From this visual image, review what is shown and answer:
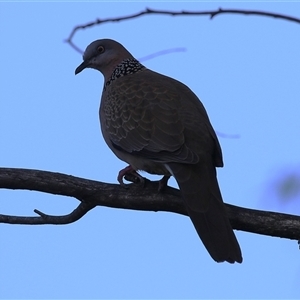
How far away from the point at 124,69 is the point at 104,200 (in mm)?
1936

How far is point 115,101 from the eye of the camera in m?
5.08

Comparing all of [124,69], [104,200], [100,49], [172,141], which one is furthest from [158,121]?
[100,49]

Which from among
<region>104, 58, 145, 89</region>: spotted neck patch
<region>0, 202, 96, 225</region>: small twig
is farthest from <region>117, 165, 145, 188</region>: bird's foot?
<region>104, 58, 145, 89</region>: spotted neck patch

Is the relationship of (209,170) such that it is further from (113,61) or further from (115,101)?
(113,61)

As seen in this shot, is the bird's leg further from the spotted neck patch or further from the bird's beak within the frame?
the bird's beak

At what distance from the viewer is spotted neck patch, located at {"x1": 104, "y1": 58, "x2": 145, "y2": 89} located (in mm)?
5633

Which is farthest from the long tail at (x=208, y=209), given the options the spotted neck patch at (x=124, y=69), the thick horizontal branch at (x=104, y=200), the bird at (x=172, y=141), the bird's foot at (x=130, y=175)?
the spotted neck patch at (x=124, y=69)

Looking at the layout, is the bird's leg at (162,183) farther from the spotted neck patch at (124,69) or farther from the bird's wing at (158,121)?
the spotted neck patch at (124,69)

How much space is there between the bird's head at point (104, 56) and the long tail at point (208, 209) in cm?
184

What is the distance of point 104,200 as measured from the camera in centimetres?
401

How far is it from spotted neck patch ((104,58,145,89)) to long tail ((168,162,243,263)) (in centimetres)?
154

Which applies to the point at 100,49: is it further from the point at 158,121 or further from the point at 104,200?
the point at 104,200

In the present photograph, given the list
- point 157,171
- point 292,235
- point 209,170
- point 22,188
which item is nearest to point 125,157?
point 157,171

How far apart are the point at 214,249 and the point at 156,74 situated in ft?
6.55
